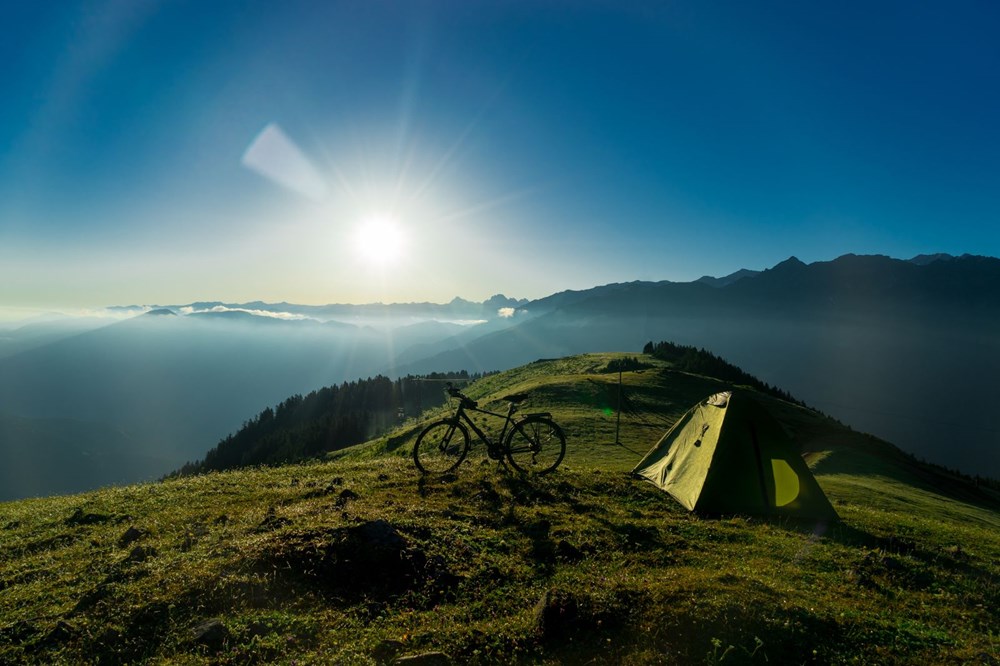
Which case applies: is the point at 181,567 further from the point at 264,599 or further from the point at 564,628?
the point at 564,628

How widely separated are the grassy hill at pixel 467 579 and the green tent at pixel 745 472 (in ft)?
2.77

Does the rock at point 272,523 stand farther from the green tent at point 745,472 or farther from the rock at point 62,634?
the green tent at point 745,472

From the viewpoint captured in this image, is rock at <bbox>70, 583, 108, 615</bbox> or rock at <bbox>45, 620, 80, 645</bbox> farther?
rock at <bbox>70, 583, 108, 615</bbox>

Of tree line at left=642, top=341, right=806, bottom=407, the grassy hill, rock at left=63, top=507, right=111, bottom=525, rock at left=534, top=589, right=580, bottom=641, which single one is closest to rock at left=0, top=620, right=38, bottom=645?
the grassy hill

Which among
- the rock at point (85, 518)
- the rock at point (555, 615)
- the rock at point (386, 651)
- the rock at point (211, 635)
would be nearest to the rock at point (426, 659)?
the rock at point (386, 651)

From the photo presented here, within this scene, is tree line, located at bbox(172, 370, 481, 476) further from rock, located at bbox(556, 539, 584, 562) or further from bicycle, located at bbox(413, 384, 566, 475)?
rock, located at bbox(556, 539, 584, 562)

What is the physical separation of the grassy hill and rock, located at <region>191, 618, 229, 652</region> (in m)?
0.02

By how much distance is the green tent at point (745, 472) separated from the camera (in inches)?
535

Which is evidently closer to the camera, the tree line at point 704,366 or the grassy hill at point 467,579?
the grassy hill at point 467,579

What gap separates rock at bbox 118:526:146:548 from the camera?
979cm

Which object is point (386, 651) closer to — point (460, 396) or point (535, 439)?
point (460, 396)

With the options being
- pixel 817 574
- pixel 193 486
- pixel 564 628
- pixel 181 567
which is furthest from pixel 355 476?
pixel 817 574

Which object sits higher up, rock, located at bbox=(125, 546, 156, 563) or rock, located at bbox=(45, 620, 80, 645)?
rock, located at bbox=(45, 620, 80, 645)

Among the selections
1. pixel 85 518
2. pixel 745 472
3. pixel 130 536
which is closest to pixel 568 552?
pixel 745 472
